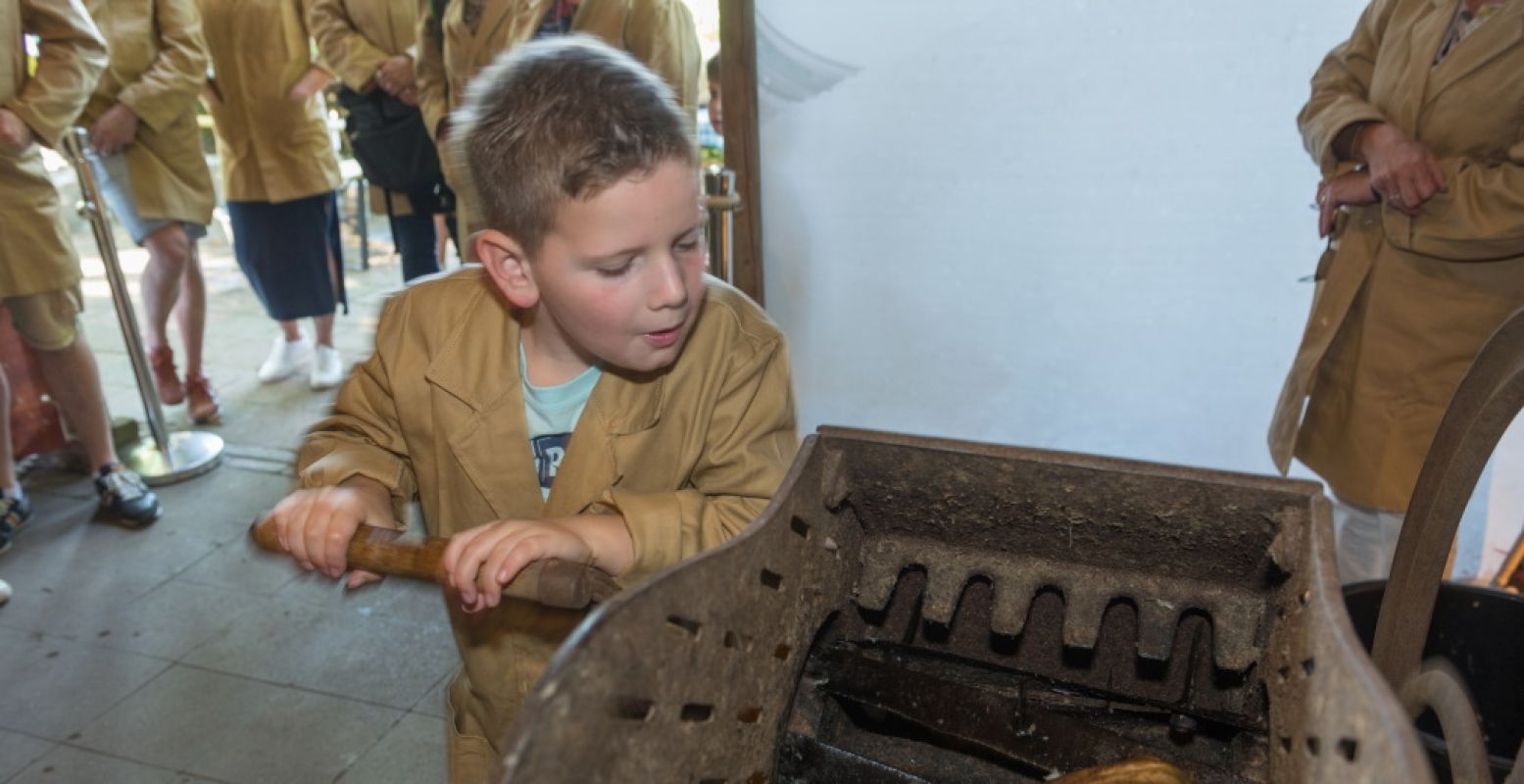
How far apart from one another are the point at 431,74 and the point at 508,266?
93.4 inches

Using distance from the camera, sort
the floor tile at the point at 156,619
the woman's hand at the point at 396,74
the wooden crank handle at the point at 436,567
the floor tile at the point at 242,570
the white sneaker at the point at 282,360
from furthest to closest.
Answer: the white sneaker at the point at 282,360
the woman's hand at the point at 396,74
the floor tile at the point at 242,570
the floor tile at the point at 156,619
the wooden crank handle at the point at 436,567

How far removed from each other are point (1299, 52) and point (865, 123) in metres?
1.09

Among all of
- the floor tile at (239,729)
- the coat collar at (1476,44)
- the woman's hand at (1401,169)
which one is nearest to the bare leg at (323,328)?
the floor tile at (239,729)

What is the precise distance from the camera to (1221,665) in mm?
1130

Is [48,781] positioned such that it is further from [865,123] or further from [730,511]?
[865,123]

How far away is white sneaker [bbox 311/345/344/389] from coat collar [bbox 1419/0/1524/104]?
13.2 ft

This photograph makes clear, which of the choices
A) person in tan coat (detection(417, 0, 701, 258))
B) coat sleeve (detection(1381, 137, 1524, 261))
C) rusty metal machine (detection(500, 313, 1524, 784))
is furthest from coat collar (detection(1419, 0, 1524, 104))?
person in tan coat (detection(417, 0, 701, 258))

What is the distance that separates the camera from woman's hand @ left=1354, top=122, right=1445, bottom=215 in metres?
1.87

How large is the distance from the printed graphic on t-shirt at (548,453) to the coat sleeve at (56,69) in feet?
8.27

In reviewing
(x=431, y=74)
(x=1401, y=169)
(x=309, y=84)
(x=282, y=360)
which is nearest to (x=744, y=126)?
(x=431, y=74)

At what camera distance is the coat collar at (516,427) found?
1.34 metres

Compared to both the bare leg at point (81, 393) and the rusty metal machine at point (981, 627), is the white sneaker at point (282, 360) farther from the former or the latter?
the rusty metal machine at point (981, 627)

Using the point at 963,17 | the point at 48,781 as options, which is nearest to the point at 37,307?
the point at 48,781

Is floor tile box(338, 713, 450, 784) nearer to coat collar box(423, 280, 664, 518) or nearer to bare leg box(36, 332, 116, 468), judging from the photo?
coat collar box(423, 280, 664, 518)
